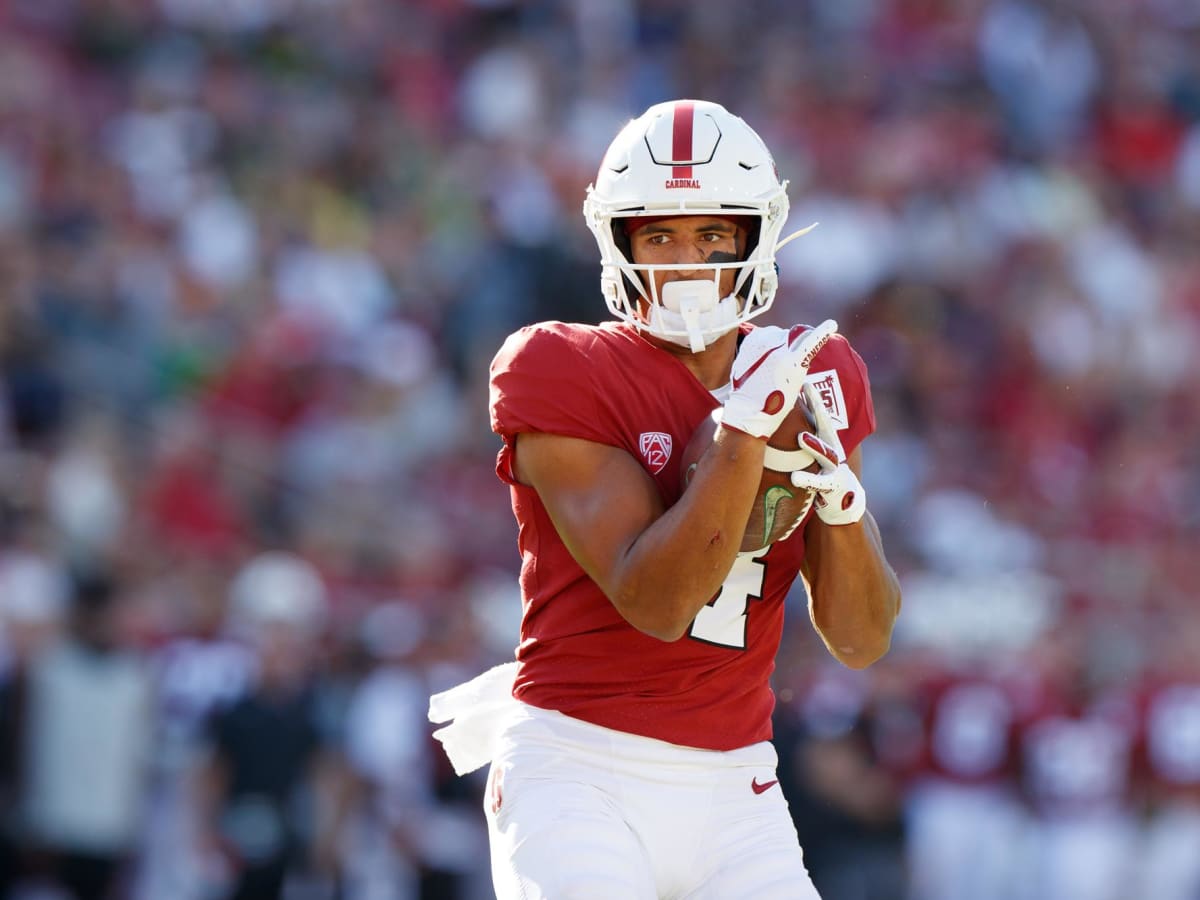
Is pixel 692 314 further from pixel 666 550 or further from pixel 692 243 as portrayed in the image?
pixel 666 550

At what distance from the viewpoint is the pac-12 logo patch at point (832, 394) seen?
3215 mm

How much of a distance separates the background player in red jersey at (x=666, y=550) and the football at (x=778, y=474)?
0.14 ft

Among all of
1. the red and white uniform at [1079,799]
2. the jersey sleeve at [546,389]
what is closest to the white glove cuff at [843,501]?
the jersey sleeve at [546,389]

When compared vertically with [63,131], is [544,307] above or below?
below

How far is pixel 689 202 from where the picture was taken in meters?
3.22

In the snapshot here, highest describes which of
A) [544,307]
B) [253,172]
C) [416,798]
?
[253,172]

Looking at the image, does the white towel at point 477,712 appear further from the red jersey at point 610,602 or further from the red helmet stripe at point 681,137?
the red helmet stripe at point 681,137

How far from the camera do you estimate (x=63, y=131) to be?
9.22m

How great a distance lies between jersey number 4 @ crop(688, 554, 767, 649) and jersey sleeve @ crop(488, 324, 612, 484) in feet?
1.10

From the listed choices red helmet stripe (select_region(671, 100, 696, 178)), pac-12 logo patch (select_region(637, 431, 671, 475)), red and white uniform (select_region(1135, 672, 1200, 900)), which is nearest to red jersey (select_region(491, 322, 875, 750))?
pac-12 logo patch (select_region(637, 431, 671, 475))

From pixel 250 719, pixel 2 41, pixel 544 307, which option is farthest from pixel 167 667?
pixel 2 41

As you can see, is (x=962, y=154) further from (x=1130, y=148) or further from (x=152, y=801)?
(x=152, y=801)

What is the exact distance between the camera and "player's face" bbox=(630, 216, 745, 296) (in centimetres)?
326

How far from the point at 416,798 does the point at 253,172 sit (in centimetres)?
374
